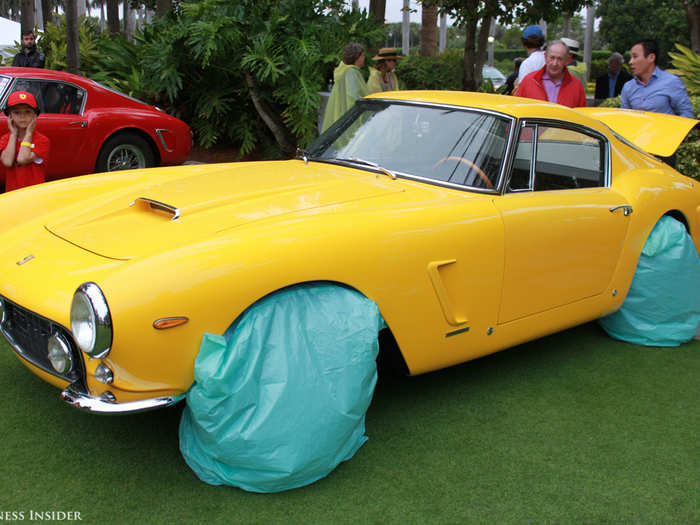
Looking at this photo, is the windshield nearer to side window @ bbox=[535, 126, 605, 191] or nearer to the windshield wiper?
the windshield wiper

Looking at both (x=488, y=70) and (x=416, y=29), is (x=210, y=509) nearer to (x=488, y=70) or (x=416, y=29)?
(x=488, y=70)

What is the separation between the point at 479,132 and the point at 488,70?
29.9m

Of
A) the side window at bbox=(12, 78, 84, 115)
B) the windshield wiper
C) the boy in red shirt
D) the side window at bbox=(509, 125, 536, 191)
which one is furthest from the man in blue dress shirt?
the side window at bbox=(12, 78, 84, 115)

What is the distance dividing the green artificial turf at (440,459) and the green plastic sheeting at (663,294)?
432mm

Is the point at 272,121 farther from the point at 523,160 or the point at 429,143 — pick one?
the point at 523,160

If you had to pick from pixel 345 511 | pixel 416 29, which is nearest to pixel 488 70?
pixel 345 511

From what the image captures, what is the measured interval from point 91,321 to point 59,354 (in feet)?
1.01

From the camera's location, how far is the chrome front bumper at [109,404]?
2371 mm

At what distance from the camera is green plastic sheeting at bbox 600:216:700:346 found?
156 inches

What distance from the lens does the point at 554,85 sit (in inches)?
223

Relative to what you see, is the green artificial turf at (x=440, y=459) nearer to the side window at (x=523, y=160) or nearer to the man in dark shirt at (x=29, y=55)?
the side window at (x=523, y=160)

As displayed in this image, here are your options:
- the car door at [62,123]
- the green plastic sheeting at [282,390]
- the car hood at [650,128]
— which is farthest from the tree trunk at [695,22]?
the green plastic sheeting at [282,390]

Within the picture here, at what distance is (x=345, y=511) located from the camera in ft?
8.14

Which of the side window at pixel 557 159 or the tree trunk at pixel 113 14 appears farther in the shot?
the tree trunk at pixel 113 14
